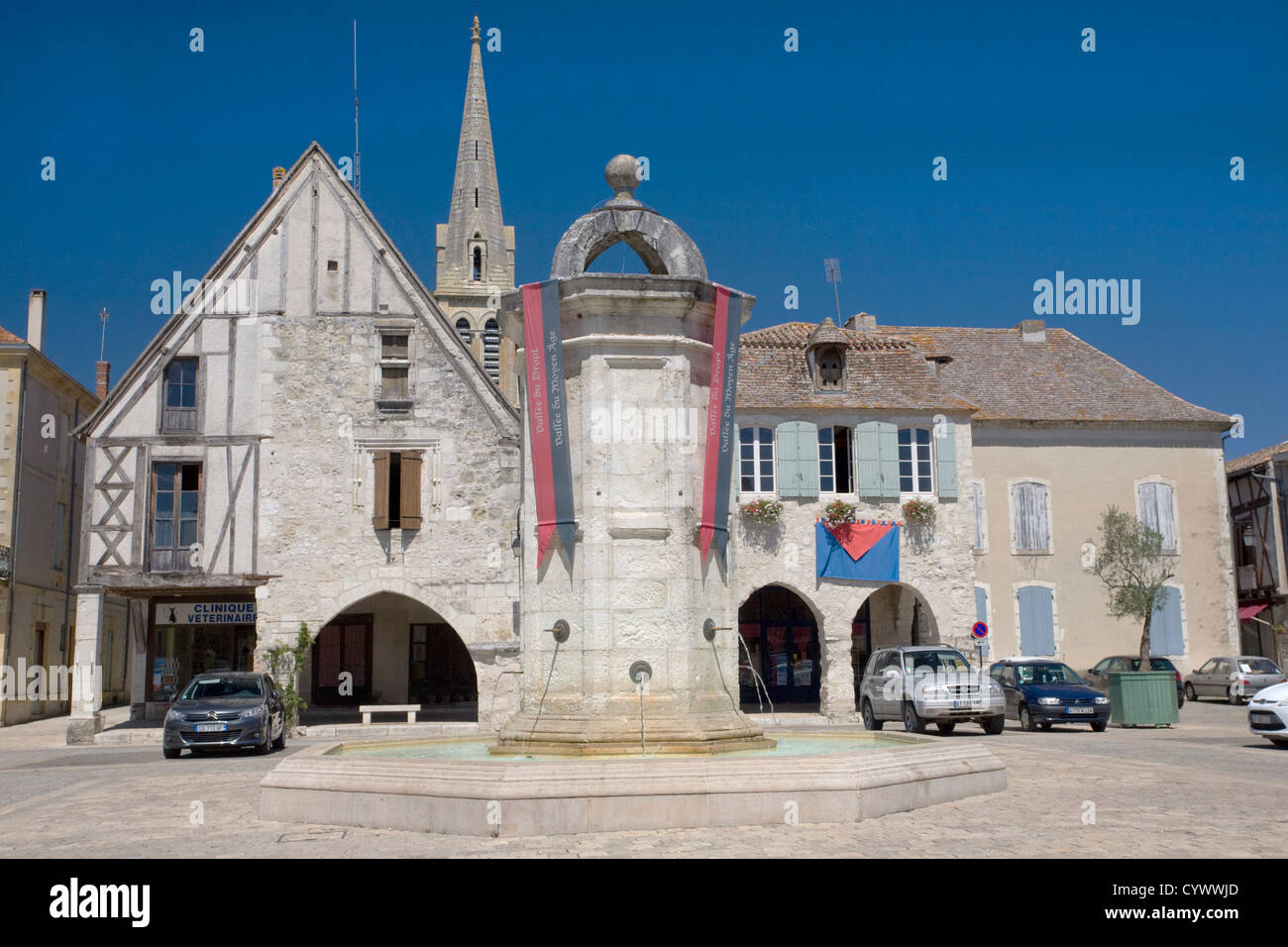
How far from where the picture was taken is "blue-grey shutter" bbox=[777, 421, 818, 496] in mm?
28016

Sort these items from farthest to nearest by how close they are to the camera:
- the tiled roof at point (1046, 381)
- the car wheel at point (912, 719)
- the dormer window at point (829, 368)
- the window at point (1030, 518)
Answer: the tiled roof at point (1046, 381)
the window at point (1030, 518)
the dormer window at point (829, 368)
the car wheel at point (912, 719)

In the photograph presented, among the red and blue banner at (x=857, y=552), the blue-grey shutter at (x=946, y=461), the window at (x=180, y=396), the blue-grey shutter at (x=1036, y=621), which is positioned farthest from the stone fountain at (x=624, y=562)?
the blue-grey shutter at (x=1036, y=621)

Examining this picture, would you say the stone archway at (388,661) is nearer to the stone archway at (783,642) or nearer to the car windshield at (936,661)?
the stone archway at (783,642)

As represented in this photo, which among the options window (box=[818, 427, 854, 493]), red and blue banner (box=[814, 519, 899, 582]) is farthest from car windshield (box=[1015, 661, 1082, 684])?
window (box=[818, 427, 854, 493])

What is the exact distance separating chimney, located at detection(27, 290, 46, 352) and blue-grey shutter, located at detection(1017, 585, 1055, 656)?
26.5m

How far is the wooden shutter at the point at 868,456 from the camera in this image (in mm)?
28083

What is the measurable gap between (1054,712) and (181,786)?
1474 centimetres

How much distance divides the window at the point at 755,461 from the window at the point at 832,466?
1.19 meters

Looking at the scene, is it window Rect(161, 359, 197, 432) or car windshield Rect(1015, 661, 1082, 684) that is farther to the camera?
window Rect(161, 359, 197, 432)

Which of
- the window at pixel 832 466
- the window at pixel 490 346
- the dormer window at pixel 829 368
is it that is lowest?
the window at pixel 832 466

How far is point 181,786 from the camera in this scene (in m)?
13.3

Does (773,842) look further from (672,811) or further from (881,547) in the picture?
(881,547)

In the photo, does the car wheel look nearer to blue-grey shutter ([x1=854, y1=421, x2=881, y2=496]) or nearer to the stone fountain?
blue-grey shutter ([x1=854, y1=421, x2=881, y2=496])

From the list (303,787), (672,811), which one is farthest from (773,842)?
(303,787)
